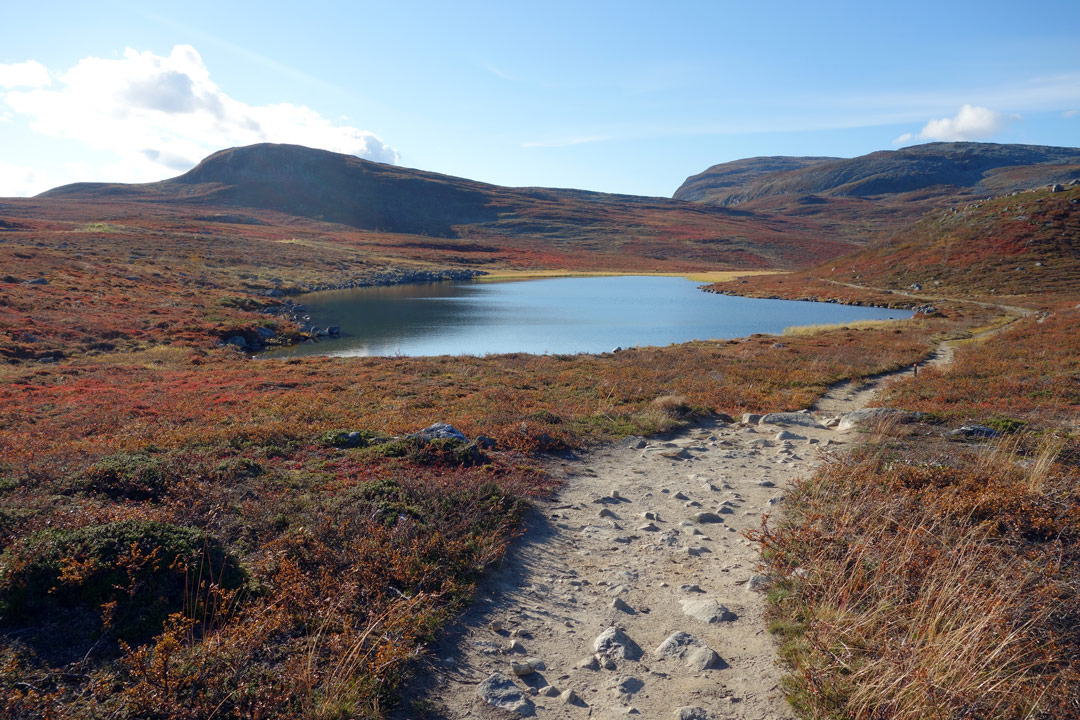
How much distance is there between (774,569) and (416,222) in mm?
181349

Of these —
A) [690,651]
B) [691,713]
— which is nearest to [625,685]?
[691,713]

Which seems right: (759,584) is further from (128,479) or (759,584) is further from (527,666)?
(128,479)

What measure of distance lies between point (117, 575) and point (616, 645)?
497 centimetres

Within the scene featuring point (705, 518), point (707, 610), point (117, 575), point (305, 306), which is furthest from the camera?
point (305, 306)

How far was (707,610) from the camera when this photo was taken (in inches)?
253

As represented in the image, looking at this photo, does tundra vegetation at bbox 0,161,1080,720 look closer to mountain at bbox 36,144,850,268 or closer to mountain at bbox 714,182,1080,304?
mountain at bbox 714,182,1080,304

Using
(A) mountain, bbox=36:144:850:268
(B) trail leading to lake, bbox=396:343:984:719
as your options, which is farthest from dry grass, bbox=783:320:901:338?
(A) mountain, bbox=36:144:850:268

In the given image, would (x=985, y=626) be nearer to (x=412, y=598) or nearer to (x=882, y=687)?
(x=882, y=687)

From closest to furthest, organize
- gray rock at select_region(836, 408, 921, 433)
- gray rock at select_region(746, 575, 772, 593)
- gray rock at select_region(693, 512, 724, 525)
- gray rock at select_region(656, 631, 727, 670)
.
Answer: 1. gray rock at select_region(656, 631, 727, 670)
2. gray rock at select_region(746, 575, 772, 593)
3. gray rock at select_region(693, 512, 724, 525)
4. gray rock at select_region(836, 408, 921, 433)

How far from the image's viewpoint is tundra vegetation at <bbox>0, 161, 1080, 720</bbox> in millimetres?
4555

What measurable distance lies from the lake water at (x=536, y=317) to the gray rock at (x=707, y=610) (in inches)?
1261

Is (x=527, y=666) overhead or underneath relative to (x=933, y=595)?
underneath

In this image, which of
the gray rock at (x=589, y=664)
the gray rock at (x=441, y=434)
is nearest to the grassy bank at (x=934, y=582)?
the gray rock at (x=589, y=664)

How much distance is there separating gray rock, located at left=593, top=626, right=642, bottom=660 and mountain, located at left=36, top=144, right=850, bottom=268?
13129 cm
